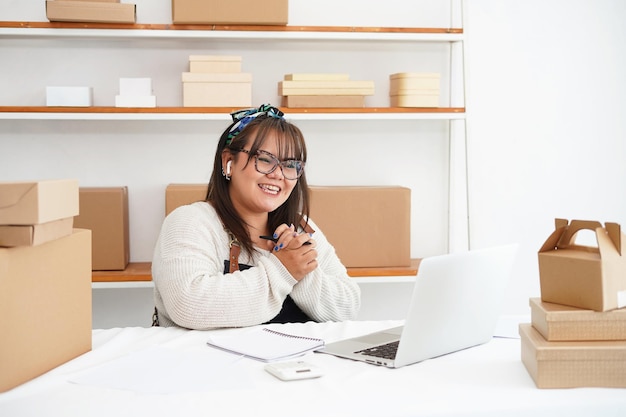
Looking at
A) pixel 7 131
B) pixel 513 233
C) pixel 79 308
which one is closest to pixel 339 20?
pixel 513 233

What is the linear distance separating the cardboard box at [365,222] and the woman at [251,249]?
2.32 ft

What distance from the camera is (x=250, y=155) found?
227 cm

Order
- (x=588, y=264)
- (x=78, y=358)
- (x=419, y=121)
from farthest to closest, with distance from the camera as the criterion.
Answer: (x=419, y=121) → (x=78, y=358) → (x=588, y=264)

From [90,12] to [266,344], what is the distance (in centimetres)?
189

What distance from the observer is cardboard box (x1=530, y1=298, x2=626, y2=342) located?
4.73 ft

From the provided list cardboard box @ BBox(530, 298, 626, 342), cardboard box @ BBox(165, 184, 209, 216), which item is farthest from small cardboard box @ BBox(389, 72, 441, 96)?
cardboard box @ BBox(530, 298, 626, 342)

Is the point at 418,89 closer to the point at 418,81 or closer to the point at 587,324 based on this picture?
the point at 418,81

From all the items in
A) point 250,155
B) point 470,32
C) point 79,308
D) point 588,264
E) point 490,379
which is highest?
point 470,32

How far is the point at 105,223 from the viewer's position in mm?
3117

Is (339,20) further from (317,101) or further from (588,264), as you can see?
(588,264)

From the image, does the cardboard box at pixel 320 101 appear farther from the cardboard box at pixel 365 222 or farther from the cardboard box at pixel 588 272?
the cardboard box at pixel 588 272

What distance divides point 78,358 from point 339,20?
229 centimetres

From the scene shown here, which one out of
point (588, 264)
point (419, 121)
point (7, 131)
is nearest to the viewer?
point (588, 264)

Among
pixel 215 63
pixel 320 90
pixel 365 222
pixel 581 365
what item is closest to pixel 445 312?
pixel 581 365
